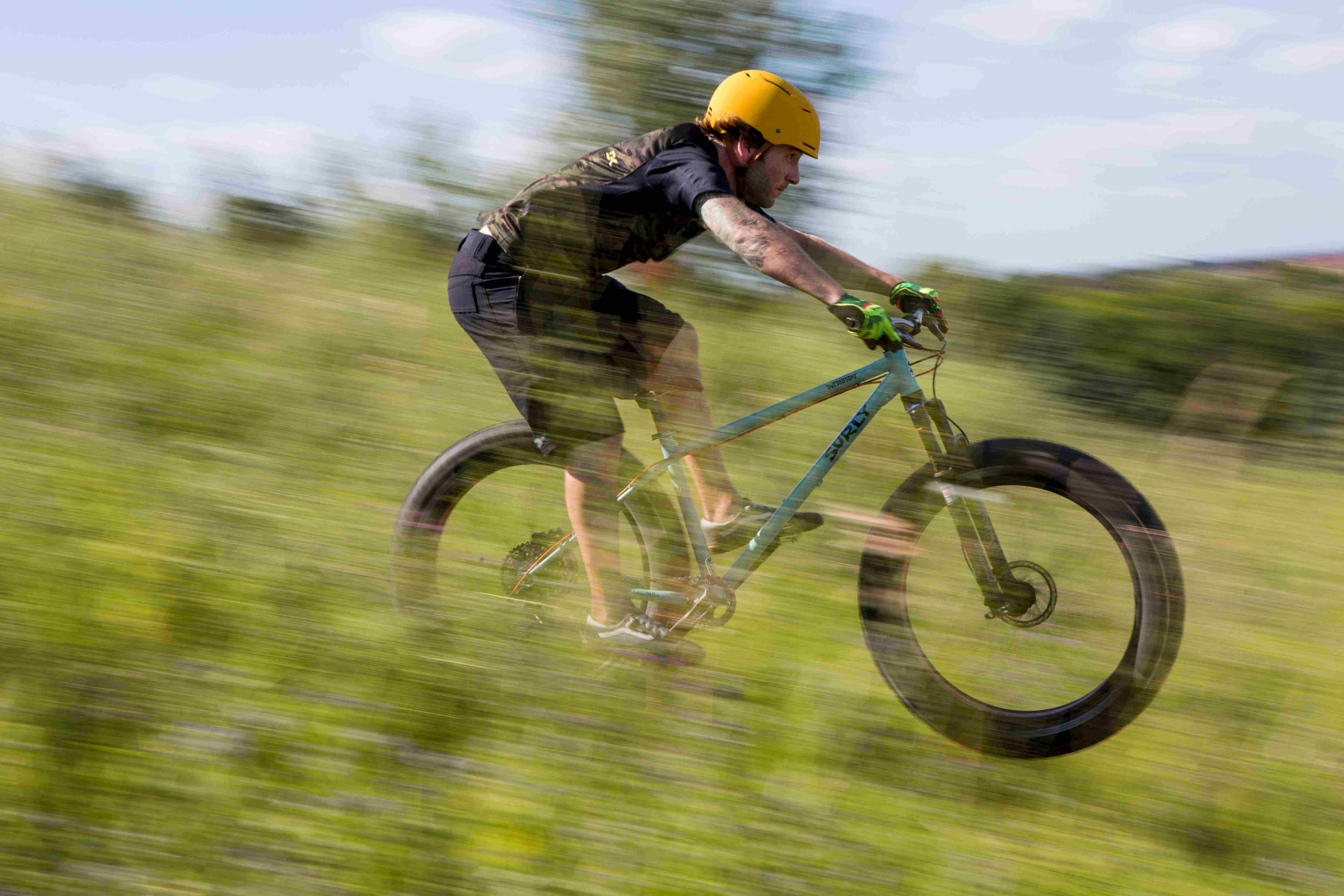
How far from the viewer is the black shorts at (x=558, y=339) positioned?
9.18ft

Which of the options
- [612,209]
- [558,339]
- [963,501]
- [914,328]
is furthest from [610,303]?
[963,501]

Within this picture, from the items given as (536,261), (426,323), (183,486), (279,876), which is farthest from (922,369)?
(426,323)

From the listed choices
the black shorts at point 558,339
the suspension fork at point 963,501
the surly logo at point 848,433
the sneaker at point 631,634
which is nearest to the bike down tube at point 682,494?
the black shorts at point 558,339

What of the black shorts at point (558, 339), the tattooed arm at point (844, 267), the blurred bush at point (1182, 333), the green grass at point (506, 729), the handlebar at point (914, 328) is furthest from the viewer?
the blurred bush at point (1182, 333)

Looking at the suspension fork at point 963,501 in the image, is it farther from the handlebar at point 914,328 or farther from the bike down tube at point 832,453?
the handlebar at point 914,328

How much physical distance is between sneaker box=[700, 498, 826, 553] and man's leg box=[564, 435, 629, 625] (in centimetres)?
30

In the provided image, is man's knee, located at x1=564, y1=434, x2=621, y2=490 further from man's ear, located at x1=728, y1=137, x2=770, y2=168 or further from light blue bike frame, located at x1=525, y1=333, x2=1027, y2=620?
man's ear, located at x1=728, y1=137, x2=770, y2=168

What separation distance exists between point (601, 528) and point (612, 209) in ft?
3.28

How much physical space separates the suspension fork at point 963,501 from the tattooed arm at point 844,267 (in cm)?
52

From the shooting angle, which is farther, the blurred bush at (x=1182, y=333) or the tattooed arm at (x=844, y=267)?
the blurred bush at (x=1182, y=333)

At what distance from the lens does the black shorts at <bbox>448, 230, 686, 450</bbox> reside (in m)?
2.80

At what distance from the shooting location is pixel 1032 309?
8383 millimetres

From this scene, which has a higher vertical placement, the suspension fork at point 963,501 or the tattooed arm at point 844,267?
the tattooed arm at point 844,267

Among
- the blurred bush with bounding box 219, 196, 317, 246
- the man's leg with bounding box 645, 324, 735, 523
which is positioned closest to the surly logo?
the man's leg with bounding box 645, 324, 735, 523
